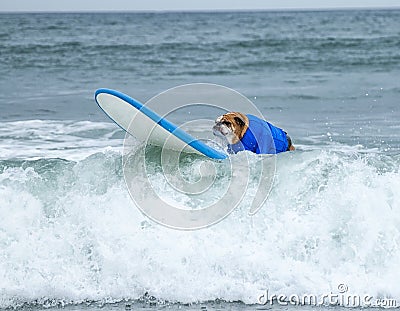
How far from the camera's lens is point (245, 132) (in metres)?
6.33

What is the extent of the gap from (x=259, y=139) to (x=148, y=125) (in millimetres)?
1006

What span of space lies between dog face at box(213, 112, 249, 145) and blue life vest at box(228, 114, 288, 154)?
2.3 inches

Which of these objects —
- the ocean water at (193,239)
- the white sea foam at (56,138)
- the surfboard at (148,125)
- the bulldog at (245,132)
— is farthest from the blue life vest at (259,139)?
the white sea foam at (56,138)

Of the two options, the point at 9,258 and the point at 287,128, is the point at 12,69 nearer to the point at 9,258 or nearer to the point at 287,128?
the point at 287,128

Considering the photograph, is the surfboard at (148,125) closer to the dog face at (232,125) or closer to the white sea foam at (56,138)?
the dog face at (232,125)

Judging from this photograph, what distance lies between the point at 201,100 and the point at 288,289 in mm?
7224

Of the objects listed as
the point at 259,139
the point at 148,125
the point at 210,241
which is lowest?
the point at 210,241

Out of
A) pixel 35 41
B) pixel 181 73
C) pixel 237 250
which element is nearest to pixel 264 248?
pixel 237 250

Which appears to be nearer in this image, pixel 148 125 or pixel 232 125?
pixel 232 125

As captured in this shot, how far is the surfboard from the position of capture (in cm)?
656

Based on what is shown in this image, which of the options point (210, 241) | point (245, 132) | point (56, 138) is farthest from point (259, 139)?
point (56, 138)

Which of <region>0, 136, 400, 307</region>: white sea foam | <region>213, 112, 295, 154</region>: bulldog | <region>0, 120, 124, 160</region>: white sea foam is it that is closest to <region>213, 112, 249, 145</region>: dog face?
<region>213, 112, 295, 154</region>: bulldog

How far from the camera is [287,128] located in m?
10.7

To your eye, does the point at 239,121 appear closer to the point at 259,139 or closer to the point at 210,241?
the point at 259,139
